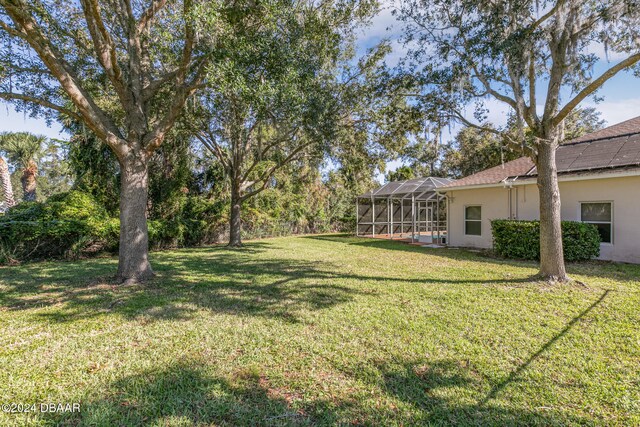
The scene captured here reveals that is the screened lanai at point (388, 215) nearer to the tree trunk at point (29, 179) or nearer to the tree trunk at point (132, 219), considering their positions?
the tree trunk at point (132, 219)

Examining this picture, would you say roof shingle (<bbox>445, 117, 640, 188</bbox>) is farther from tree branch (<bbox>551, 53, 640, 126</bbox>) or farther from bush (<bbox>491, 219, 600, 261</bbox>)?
tree branch (<bbox>551, 53, 640, 126</bbox>)

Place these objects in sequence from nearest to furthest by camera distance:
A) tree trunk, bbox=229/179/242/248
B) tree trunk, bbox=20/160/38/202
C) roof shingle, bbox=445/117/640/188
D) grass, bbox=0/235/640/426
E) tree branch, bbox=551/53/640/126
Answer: grass, bbox=0/235/640/426, tree branch, bbox=551/53/640/126, roof shingle, bbox=445/117/640/188, tree trunk, bbox=229/179/242/248, tree trunk, bbox=20/160/38/202

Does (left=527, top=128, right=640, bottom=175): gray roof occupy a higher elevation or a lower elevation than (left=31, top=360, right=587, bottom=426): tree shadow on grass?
higher

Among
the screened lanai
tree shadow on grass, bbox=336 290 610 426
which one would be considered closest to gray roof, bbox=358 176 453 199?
the screened lanai

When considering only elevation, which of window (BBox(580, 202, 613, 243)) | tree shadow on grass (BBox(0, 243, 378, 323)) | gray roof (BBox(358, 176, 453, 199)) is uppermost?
gray roof (BBox(358, 176, 453, 199))

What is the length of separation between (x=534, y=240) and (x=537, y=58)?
5062mm

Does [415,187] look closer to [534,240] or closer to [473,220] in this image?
[473,220]

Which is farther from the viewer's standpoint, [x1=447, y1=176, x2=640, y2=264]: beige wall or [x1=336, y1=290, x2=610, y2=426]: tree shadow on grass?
[x1=447, y1=176, x2=640, y2=264]: beige wall

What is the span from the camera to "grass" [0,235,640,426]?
2.35 m

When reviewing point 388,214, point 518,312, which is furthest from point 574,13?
point 388,214

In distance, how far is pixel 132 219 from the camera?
244 inches

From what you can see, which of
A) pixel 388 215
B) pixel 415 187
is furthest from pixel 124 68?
pixel 388 215

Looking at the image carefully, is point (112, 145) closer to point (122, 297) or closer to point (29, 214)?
point (122, 297)

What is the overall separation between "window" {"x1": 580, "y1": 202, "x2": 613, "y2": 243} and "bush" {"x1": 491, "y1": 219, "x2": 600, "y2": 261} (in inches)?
27.5
